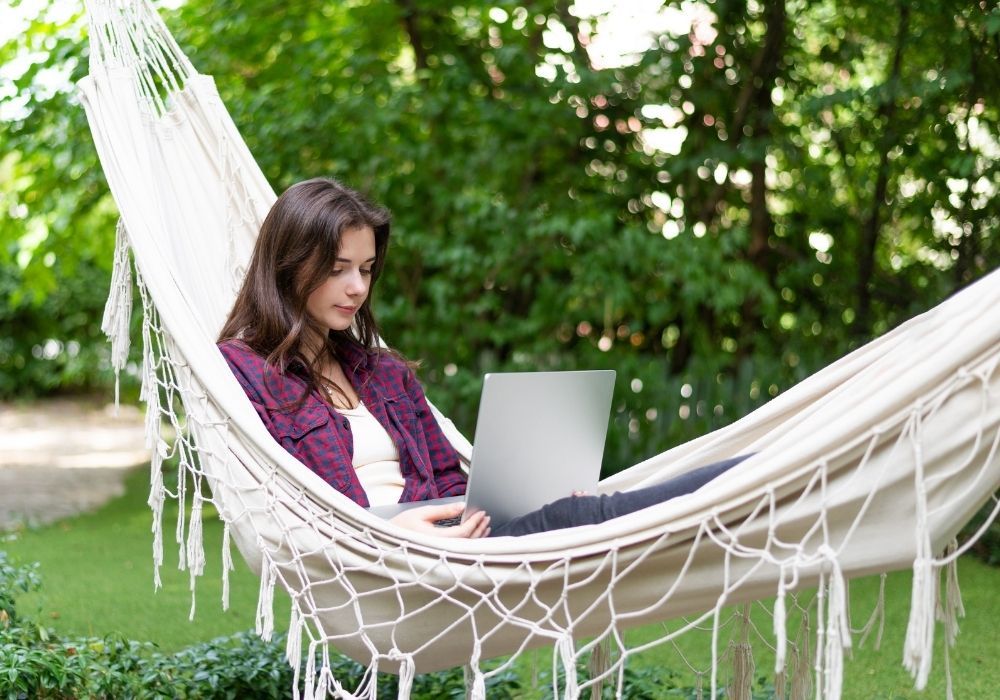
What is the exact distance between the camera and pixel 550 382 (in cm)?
174

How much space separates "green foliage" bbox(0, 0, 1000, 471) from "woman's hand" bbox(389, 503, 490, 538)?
2395mm

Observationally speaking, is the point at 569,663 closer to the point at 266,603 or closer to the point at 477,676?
the point at 477,676

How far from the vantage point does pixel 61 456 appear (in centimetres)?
651

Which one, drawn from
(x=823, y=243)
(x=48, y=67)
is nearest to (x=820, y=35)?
(x=823, y=243)

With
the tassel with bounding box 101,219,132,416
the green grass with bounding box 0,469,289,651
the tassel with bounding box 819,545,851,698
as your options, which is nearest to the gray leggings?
the tassel with bounding box 819,545,851,698

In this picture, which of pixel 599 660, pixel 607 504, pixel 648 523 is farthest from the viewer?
pixel 599 660

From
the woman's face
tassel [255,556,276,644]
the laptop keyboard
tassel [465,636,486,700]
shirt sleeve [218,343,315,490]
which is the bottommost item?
tassel [465,636,486,700]

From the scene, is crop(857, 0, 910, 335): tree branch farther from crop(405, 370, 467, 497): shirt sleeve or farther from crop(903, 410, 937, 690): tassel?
crop(903, 410, 937, 690): tassel

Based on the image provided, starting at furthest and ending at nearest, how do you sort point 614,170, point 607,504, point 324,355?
point 614,170
point 324,355
point 607,504

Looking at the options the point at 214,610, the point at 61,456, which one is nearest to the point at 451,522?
the point at 214,610

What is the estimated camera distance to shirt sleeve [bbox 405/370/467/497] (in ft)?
7.06

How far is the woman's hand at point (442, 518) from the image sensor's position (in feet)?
5.61

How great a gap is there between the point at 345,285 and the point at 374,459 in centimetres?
31

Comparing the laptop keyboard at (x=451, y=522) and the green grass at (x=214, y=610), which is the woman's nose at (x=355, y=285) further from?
the green grass at (x=214, y=610)
